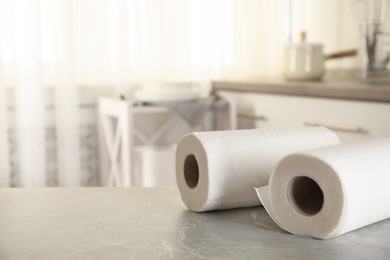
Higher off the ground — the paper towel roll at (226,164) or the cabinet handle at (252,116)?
the paper towel roll at (226,164)

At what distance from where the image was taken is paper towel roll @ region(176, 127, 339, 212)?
877 millimetres

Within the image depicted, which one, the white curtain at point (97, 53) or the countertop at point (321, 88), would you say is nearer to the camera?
the countertop at point (321, 88)

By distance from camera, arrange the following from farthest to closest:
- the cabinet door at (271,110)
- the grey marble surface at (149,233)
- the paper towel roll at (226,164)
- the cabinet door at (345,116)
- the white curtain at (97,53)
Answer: the white curtain at (97,53) < the cabinet door at (271,110) < the cabinet door at (345,116) < the paper towel roll at (226,164) < the grey marble surface at (149,233)

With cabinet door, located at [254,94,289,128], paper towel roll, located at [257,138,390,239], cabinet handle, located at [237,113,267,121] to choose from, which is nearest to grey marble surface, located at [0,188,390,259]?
paper towel roll, located at [257,138,390,239]

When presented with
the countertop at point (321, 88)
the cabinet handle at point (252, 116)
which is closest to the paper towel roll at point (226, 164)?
the countertop at point (321, 88)

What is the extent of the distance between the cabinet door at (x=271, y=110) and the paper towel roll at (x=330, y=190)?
173cm

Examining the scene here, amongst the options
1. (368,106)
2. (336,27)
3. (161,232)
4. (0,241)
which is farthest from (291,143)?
(336,27)

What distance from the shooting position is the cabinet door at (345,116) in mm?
2055

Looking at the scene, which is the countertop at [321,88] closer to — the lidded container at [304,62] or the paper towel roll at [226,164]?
the lidded container at [304,62]

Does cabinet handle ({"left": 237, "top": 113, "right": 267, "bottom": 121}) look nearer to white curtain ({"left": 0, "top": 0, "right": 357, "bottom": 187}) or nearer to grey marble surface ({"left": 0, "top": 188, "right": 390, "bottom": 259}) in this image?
white curtain ({"left": 0, "top": 0, "right": 357, "bottom": 187})

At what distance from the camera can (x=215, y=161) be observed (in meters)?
0.88

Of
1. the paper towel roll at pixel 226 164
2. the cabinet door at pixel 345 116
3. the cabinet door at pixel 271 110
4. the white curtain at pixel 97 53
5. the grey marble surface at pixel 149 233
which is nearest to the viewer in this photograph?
the grey marble surface at pixel 149 233

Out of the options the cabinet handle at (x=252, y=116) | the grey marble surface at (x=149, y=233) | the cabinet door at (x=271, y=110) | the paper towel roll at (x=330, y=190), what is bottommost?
the cabinet handle at (x=252, y=116)

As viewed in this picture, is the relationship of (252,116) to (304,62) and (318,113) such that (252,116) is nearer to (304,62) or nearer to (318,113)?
(304,62)
